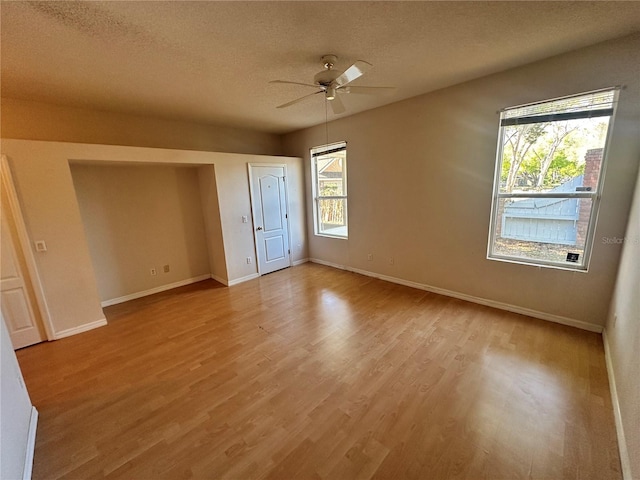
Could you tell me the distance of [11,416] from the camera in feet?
4.68

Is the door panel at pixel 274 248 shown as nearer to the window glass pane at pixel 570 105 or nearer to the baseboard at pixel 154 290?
the baseboard at pixel 154 290

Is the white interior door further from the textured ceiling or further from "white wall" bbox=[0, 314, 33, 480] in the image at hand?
"white wall" bbox=[0, 314, 33, 480]

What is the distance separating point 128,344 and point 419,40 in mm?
3979

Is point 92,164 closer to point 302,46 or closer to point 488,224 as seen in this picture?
point 302,46

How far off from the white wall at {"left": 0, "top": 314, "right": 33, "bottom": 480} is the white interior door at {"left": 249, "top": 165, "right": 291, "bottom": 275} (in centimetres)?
317

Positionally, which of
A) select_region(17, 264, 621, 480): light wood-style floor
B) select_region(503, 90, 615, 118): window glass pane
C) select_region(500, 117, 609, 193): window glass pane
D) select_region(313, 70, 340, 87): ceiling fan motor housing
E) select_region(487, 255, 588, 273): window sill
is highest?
select_region(313, 70, 340, 87): ceiling fan motor housing

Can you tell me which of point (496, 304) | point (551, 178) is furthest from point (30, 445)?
point (551, 178)

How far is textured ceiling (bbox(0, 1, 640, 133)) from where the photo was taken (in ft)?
5.41

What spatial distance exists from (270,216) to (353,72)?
3.17 m

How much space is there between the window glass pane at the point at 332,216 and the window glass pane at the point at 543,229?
243 centimetres

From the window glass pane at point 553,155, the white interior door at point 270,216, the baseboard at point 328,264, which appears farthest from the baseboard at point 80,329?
the window glass pane at point 553,155

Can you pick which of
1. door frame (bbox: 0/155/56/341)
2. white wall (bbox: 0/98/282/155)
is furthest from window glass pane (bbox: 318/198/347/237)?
door frame (bbox: 0/155/56/341)

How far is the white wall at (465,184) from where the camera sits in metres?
2.27

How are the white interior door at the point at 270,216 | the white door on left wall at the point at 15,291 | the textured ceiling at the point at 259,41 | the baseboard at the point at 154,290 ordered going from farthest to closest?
the white interior door at the point at 270,216, the baseboard at the point at 154,290, the white door on left wall at the point at 15,291, the textured ceiling at the point at 259,41
